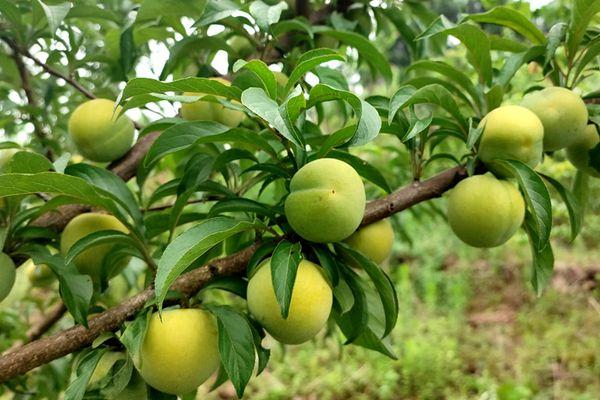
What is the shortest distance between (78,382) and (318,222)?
370 millimetres

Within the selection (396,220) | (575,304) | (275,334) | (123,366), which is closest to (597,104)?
(396,220)

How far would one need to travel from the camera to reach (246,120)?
1.21 m

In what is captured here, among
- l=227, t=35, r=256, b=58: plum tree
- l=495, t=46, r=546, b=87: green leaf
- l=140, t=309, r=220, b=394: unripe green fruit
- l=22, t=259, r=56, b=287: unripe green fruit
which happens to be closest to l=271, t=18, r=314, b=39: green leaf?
l=227, t=35, r=256, b=58: plum tree

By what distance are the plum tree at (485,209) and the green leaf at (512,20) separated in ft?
0.91

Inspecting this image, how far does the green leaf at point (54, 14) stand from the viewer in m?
0.90

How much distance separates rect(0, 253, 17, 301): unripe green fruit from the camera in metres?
0.87

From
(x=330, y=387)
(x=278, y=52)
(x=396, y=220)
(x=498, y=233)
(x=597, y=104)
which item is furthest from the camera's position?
(x=330, y=387)

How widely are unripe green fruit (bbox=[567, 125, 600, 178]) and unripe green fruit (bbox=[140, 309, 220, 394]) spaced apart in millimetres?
718

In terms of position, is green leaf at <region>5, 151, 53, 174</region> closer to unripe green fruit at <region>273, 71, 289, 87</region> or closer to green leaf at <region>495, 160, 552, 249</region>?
unripe green fruit at <region>273, 71, 289, 87</region>

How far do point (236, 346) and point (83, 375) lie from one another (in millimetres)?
200

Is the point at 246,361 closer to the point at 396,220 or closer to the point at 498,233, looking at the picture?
the point at 498,233

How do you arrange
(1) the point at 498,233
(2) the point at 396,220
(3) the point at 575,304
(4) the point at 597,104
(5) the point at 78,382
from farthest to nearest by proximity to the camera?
(3) the point at 575,304
(2) the point at 396,220
(4) the point at 597,104
(1) the point at 498,233
(5) the point at 78,382

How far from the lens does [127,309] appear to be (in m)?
0.77

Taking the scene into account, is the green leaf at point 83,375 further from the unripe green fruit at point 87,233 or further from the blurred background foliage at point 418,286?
the blurred background foliage at point 418,286
